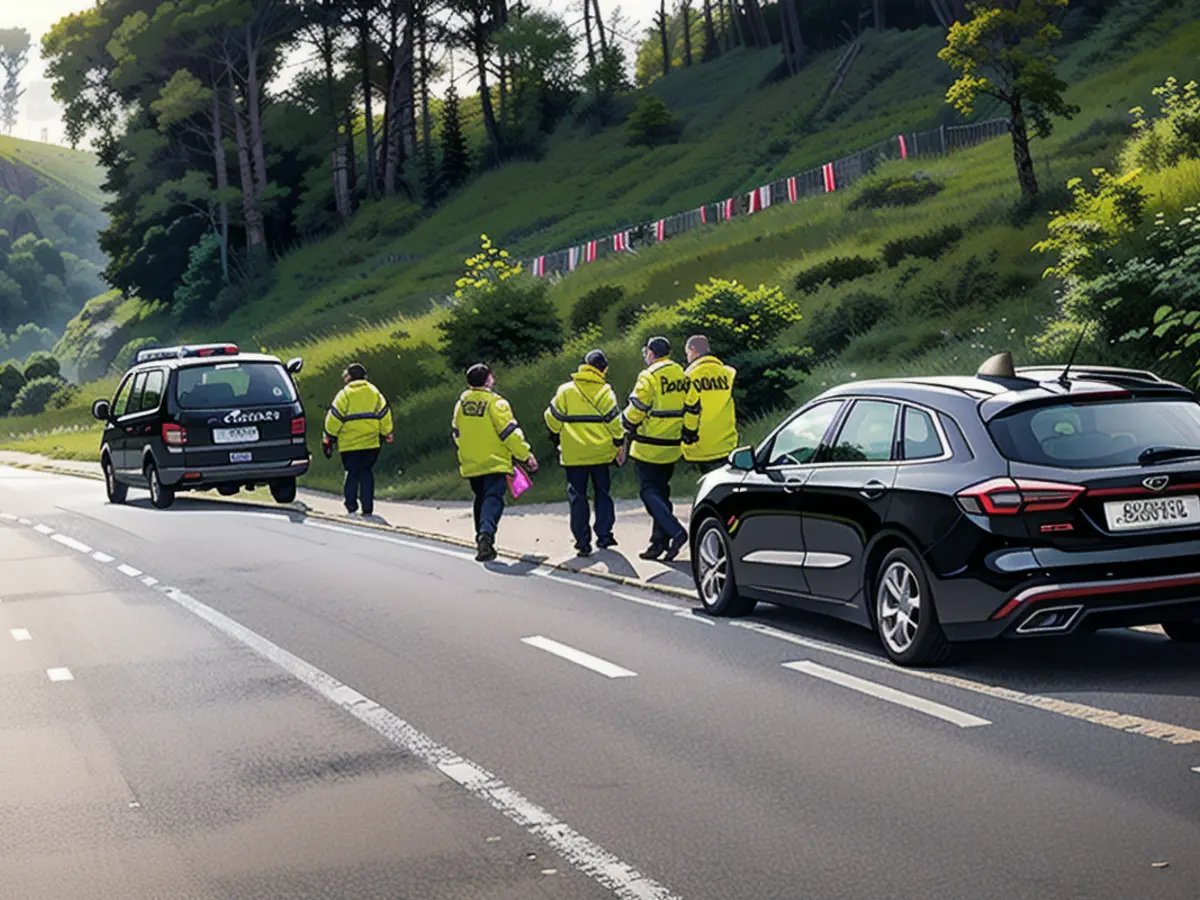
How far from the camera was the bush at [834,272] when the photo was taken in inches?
1275

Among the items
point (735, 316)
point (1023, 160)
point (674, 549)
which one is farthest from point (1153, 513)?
point (1023, 160)

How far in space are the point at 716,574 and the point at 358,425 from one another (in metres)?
10.5

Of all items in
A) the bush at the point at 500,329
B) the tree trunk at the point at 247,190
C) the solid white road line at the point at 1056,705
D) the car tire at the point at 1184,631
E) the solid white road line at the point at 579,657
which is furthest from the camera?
the tree trunk at the point at 247,190

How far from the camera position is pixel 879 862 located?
18.4 feet

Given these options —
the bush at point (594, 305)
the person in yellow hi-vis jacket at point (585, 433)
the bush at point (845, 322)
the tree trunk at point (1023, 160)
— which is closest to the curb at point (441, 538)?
the person in yellow hi-vis jacket at point (585, 433)

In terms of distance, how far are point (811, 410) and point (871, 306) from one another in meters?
19.0

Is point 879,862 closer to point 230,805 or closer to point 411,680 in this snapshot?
point 230,805

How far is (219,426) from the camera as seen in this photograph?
2280 centimetres

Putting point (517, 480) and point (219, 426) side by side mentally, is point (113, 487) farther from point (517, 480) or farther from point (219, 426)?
point (517, 480)

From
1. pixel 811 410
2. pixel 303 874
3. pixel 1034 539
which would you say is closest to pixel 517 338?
pixel 811 410

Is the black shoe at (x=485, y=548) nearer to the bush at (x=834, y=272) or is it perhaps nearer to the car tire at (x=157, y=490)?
the car tire at (x=157, y=490)

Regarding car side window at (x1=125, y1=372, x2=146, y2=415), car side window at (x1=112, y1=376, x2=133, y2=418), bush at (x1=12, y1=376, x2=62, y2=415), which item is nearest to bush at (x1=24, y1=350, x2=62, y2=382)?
bush at (x1=12, y1=376, x2=62, y2=415)

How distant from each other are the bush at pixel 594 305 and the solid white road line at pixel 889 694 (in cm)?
2754

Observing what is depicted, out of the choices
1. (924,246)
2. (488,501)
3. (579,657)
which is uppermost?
(924,246)
